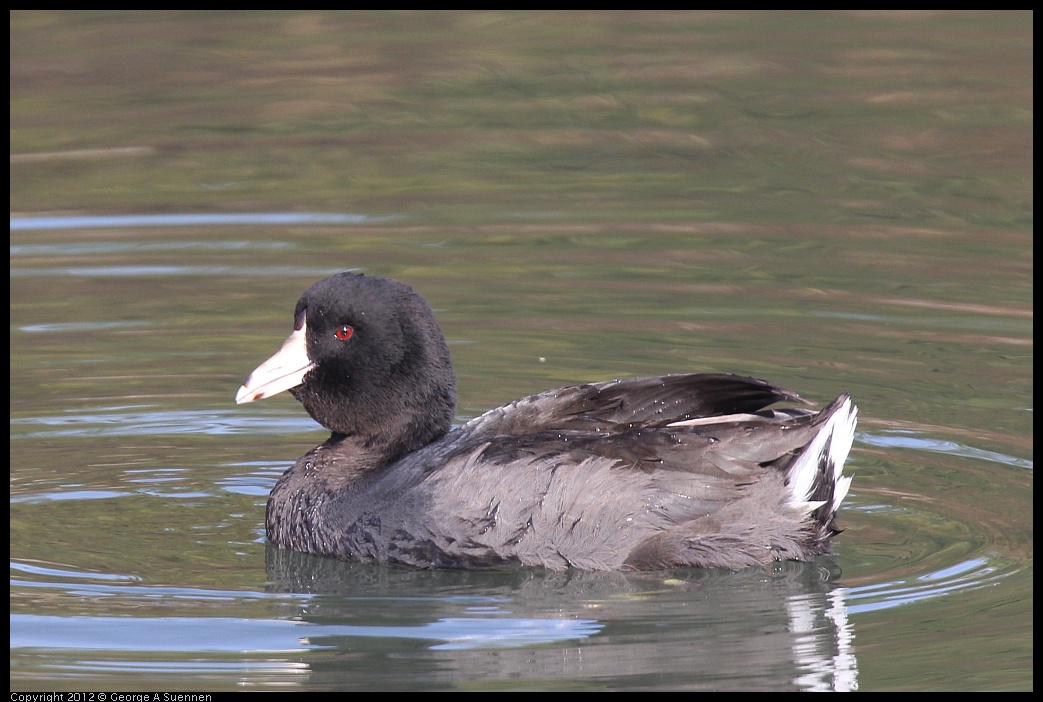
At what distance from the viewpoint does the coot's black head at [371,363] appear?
737 cm

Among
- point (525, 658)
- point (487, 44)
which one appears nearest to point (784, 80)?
point (487, 44)

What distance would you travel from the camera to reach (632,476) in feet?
22.0

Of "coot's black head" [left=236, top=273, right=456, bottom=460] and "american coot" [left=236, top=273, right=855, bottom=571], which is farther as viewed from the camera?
"coot's black head" [left=236, top=273, right=456, bottom=460]

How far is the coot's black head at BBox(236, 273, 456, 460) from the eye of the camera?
7.37 m

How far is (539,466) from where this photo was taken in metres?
6.75

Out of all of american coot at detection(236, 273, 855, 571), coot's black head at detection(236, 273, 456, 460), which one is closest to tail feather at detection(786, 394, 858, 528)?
american coot at detection(236, 273, 855, 571)

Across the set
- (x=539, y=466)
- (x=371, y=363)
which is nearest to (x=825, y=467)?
(x=539, y=466)

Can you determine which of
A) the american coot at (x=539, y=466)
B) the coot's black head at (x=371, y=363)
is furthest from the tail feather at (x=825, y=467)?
the coot's black head at (x=371, y=363)

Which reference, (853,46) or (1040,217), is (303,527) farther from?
(853,46)

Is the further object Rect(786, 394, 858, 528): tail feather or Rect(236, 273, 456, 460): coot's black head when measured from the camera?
Rect(236, 273, 456, 460): coot's black head

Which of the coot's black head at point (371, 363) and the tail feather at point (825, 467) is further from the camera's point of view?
the coot's black head at point (371, 363)

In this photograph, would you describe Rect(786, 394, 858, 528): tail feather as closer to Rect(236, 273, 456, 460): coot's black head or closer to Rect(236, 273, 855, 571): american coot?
Rect(236, 273, 855, 571): american coot

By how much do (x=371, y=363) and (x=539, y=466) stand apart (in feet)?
3.48

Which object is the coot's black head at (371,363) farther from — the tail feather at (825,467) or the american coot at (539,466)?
the tail feather at (825,467)
